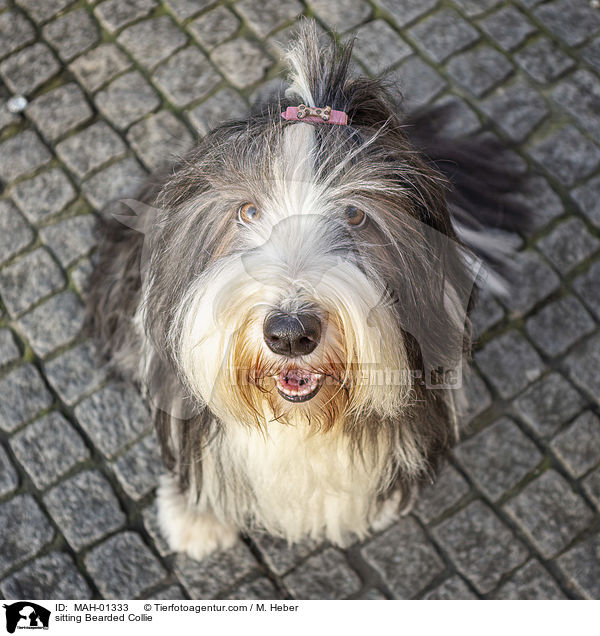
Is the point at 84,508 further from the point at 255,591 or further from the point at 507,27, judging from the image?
the point at 507,27

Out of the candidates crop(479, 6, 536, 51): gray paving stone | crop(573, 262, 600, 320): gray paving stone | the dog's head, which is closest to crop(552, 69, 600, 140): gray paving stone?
crop(479, 6, 536, 51): gray paving stone

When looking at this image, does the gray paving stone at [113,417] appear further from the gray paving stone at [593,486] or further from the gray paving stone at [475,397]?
the gray paving stone at [593,486]

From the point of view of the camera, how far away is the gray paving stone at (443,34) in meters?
3.83

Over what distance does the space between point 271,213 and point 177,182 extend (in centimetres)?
32

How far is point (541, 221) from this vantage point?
354cm

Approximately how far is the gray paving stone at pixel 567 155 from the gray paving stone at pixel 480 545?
173 centimetres

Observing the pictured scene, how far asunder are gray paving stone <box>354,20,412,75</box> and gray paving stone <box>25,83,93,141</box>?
149 cm

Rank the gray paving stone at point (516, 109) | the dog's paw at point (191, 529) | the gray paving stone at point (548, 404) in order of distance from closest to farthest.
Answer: the dog's paw at point (191, 529) < the gray paving stone at point (548, 404) < the gray paving stone at point (516, 109)

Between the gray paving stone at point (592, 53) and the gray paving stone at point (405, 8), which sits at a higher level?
the gray paving stone at point (405, 8)

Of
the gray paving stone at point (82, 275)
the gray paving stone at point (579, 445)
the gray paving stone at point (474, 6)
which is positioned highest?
the gray paving stone at point (474, 6)

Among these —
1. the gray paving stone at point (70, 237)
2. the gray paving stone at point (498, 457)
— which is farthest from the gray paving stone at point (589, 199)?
the gray paving stone at point (70, 237)

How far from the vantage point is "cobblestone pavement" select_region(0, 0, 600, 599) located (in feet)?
10.3

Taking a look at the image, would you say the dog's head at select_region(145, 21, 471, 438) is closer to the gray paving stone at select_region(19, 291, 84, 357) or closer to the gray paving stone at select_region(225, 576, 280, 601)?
the gray paving stone at select_region(225, 576, 280, 601)

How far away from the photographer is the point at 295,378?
2018 mm
